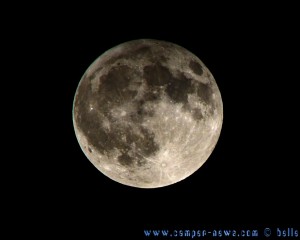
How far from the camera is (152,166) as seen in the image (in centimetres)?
426

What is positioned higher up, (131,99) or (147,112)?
(131,99)

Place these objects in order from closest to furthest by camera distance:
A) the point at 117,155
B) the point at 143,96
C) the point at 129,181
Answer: the point at 143,96 → the point at 117,155 → the point at 129,181

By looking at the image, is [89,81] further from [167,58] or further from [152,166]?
[152,166]

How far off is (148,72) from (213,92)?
1042mm

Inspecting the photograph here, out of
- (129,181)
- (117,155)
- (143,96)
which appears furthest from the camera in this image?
(129,181)

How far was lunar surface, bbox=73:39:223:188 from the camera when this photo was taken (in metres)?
3.99

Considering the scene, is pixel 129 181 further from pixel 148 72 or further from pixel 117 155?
pixel 148 72

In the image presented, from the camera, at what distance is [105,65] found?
171 inches

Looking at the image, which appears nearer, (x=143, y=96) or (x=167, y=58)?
(x=143, y=96)

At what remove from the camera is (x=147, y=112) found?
3955 millimetres

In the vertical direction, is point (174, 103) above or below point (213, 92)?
below

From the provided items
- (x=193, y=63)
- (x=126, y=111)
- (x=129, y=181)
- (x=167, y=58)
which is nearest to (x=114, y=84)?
(x=126, y=111)

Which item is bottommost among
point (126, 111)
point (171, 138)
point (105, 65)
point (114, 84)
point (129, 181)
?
point (129, 181)

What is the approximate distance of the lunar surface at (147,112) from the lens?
13.1 feet
